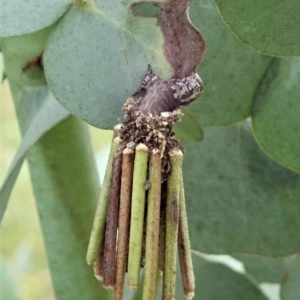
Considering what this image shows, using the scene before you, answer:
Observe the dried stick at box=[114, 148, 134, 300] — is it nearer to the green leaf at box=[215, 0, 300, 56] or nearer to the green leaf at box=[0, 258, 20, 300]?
the green leaf at box=[215, 0, 300, 56]

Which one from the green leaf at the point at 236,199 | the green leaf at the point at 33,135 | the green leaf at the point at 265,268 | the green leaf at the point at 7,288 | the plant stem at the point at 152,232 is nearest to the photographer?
the plant stem at the point at 152,232

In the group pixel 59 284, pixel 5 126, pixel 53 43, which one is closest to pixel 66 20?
pixel 53 43

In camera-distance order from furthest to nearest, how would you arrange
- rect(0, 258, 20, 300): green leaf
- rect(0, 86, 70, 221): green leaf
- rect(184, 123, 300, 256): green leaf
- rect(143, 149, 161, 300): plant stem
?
rect(0, 258, 20, 300): green leaf
rect(184, 123, 300, 256): green leaf
rect(0, 86, 70, 221): green leaf
rect(143, 149, 161, 300): plant stem

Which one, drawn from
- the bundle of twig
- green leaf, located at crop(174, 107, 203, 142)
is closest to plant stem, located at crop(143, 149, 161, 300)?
the bundle of twig

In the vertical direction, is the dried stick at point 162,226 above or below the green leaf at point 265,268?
above

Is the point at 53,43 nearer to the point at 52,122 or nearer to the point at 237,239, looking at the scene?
the point at 52,122

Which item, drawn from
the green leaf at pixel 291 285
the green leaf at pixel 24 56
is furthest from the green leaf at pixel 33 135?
the green leaf at pixel 291 285

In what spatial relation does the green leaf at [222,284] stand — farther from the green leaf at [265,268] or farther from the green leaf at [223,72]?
the green leaf at [223,72]
